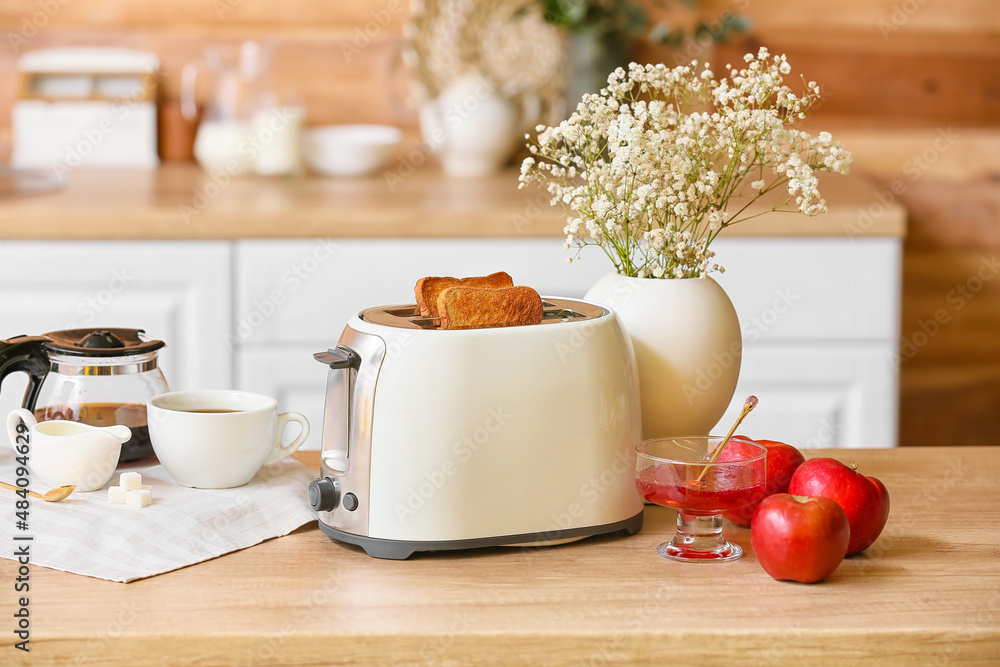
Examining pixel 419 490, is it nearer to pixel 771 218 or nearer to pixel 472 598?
pixel 472 598

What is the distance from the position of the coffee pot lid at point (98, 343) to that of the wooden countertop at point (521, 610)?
0.21 meters

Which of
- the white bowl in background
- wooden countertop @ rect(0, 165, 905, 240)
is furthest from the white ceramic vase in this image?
the white bowl in background

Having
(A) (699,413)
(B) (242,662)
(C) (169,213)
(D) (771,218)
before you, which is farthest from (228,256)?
(B) (242,662)

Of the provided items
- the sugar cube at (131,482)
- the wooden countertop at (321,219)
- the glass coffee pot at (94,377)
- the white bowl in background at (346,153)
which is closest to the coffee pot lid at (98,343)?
the glass coffee pot at (94,377)

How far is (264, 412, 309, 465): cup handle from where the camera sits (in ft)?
3.32

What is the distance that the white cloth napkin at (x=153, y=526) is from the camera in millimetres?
859

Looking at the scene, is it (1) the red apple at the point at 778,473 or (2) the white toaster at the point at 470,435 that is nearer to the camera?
(2) the white toaster at the point at 470,435

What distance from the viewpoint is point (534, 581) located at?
2.76ft

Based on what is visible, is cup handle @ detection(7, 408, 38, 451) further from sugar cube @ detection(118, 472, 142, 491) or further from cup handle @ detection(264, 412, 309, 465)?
cup handle @ detection(264, 412, 309, 465)

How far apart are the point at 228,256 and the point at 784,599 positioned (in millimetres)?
1356

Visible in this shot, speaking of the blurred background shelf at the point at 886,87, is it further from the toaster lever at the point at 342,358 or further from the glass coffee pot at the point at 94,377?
the toaster lever at the point at 342,358

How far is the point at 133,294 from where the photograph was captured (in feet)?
6.40

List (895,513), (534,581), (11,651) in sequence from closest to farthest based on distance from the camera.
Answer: (11,651) → (534,581) → (895,513)

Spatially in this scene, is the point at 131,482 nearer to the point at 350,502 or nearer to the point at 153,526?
the point at 153,526
